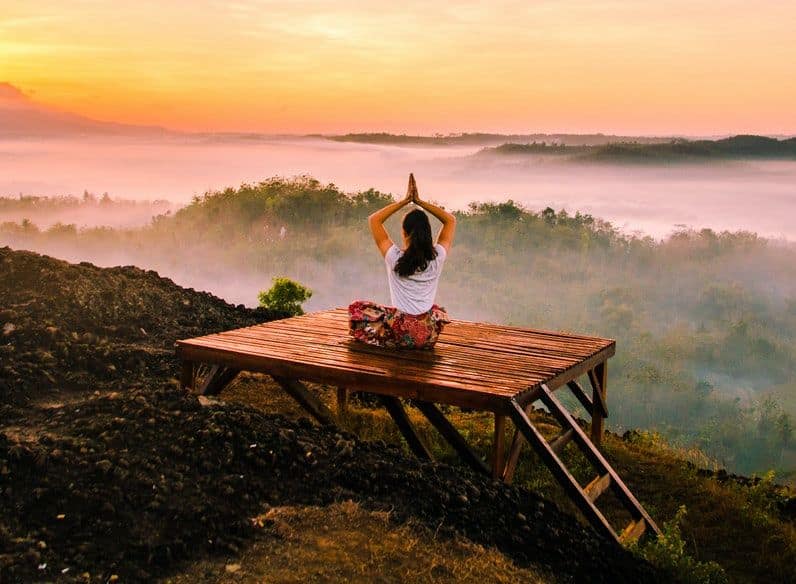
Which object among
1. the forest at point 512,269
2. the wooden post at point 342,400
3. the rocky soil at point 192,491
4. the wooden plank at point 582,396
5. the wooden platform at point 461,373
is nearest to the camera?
the rocky soil at point 192,491

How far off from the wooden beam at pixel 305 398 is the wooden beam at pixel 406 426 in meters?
0.46

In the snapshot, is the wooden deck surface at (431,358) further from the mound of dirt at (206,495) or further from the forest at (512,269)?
the forest at (512,269)

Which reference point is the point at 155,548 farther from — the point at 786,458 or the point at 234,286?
the point at 234,286

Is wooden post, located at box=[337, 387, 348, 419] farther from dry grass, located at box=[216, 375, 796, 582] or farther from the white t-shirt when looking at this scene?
the white t-shirt

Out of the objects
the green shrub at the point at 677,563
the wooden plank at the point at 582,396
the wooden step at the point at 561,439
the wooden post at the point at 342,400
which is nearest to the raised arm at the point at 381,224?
the wooden step at the point at 561,439

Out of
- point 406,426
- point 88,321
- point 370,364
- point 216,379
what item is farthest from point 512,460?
point 88,321

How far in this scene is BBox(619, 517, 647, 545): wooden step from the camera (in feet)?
19.6

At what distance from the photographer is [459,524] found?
5188mm

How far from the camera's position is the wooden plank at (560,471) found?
18.8ft

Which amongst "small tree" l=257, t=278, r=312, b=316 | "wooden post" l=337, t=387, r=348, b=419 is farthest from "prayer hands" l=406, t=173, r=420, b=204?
"small tree" l=257, t=278, r=312, b=316

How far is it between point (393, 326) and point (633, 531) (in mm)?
2202

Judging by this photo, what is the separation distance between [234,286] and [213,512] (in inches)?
598

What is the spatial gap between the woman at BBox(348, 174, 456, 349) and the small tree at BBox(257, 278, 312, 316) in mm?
4763

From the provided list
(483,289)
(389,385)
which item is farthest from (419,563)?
(483,289)
